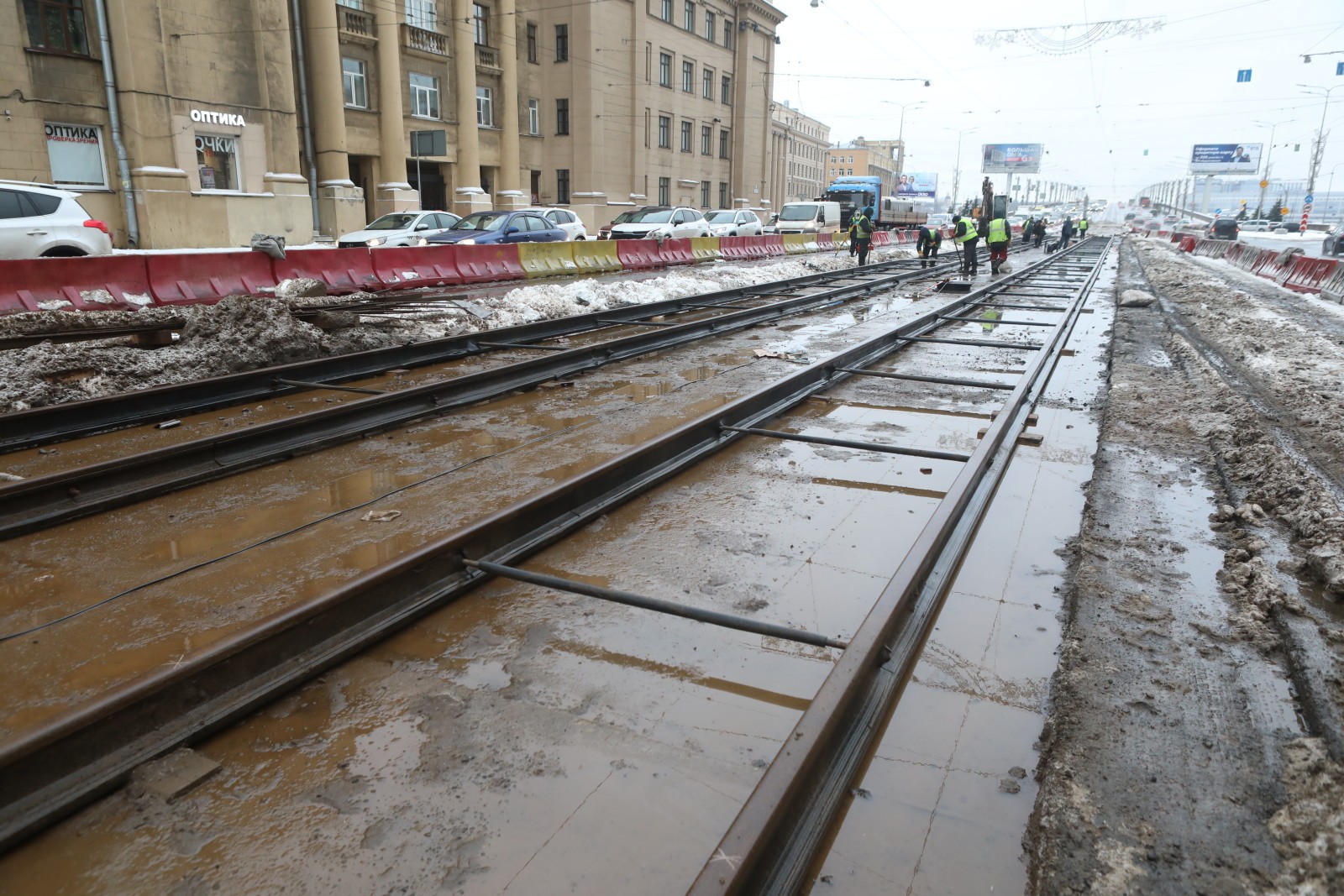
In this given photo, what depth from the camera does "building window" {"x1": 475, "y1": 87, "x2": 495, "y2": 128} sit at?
37.5 metres

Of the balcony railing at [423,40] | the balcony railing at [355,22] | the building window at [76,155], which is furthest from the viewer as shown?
the balcony railing at [423,40]

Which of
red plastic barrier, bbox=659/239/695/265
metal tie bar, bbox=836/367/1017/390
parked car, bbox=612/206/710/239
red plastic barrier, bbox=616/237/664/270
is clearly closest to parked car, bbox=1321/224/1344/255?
parked car, bbox=612/206/710/239

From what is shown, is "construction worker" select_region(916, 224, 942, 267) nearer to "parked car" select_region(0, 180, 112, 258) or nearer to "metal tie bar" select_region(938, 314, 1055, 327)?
"metal tie bar" select_region(938, 314, 1055, 327)

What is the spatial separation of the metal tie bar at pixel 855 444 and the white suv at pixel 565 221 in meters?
17.6

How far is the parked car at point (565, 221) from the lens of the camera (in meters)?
22.7

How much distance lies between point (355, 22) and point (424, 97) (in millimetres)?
4368

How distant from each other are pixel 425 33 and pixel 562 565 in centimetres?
3490

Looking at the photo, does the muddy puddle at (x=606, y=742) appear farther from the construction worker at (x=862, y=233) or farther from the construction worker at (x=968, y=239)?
the construction worker at (x=862, y=233)

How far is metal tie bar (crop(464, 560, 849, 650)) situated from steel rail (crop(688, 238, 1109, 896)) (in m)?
0.21

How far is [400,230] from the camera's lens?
20422mm

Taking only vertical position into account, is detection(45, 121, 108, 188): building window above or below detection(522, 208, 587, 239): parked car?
above

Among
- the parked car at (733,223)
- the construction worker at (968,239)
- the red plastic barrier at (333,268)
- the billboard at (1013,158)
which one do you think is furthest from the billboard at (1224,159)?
the red plastic barrier at (333,268)

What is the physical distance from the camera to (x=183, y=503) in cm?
503

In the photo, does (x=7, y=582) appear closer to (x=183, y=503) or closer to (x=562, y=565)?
(x=183, y=503)
